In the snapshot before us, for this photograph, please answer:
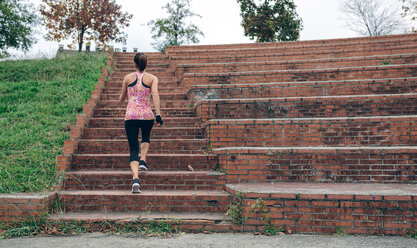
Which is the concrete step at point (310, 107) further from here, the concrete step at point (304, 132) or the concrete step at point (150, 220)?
the concrete step at point (150, 220)

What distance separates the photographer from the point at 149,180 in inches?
193

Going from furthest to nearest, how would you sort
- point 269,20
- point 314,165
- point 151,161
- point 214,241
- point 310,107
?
point 269,20 → point 310,107 → point 151,161 → point 314,165 → point 214,241

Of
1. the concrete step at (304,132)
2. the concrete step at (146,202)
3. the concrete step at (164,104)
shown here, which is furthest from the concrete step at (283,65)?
the concrete step at (146,202)

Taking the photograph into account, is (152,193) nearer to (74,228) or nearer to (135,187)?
(135,187)

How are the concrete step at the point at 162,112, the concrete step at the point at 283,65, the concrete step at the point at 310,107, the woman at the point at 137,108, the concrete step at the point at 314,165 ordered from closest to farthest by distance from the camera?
the woman at the point at 137,108, the concrete step at the point at 314,165, the concrete step at the point at 310,107, the concrete step at the point at 162,112, the concrete step at the point at 283,65

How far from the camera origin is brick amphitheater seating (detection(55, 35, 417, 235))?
3.79 meters

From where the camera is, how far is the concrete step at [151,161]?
211 inches

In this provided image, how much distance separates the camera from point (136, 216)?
13.3 ft

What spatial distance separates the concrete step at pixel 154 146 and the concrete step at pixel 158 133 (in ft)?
1.18

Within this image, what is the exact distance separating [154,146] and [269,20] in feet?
69.5

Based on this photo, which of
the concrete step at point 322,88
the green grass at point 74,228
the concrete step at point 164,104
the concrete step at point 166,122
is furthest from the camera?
the concrete step at point 164,104

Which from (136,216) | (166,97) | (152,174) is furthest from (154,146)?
(166,97)

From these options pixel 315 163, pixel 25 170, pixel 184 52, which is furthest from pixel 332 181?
pixel 184 52

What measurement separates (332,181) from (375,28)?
35538 mm
